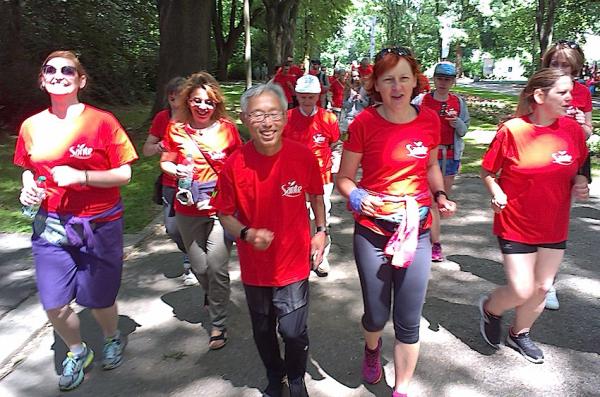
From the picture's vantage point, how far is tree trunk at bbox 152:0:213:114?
1134 centimetres

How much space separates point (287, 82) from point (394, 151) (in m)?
9.36

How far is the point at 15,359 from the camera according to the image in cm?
378

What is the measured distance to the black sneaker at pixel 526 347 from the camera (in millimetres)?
3504

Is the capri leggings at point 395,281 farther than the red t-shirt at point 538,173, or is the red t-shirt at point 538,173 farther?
the red t-shirt at point 538,173

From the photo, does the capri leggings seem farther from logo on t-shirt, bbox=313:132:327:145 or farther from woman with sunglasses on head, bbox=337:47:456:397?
logo on t-shirt, bbox=313:132:327:145

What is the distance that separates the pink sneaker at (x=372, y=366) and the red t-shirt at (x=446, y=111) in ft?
8.18

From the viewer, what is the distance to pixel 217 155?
149 inches

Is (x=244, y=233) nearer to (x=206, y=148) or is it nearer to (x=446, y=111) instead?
(x=206, y=148)

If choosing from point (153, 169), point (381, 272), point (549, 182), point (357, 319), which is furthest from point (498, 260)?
point (153, 169)

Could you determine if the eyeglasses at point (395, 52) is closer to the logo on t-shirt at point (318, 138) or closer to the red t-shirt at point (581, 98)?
the red t-shirt at point (581, 98)

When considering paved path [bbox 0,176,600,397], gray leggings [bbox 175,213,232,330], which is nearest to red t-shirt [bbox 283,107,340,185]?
paved path [bbox 0,176,600,397]

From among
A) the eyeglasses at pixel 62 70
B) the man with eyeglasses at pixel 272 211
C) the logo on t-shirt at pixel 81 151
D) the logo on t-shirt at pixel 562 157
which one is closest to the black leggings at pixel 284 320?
the man with eyeglasses at pixel 272 211

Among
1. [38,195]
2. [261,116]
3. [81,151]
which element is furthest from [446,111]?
[38,195]

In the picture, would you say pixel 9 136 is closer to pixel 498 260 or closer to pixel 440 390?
pixel 498 260
